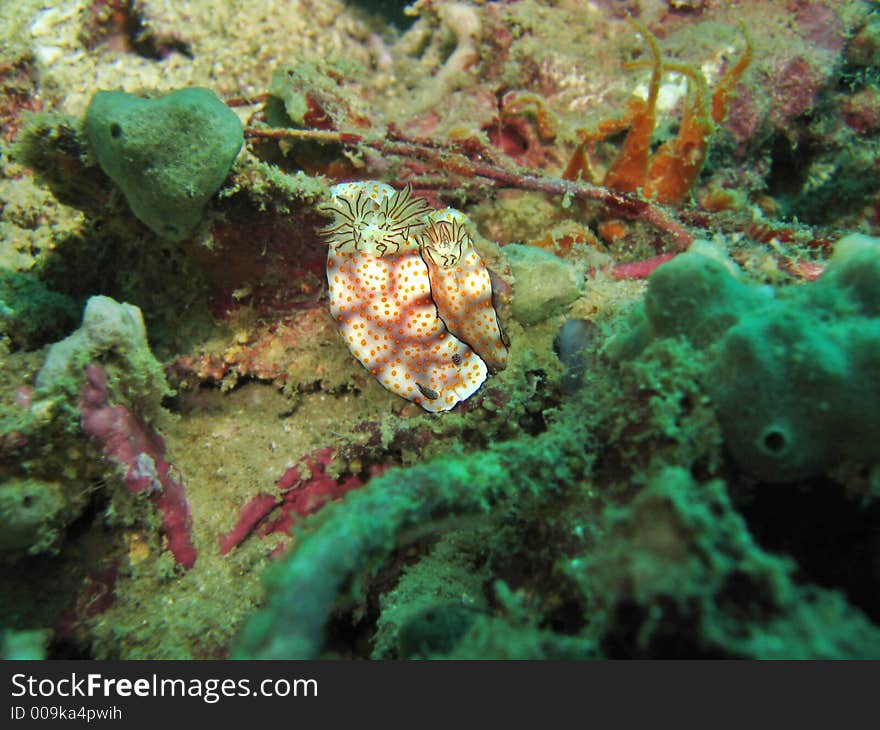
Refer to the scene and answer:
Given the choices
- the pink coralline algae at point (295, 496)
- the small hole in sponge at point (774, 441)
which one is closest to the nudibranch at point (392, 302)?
the pink coralline algae at point (295, 496)

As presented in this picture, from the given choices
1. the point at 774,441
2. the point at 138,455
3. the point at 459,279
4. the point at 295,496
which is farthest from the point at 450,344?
the point at 774,441

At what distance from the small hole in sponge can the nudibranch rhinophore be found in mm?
1922

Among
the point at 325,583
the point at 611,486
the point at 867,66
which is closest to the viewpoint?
the point at 325,583

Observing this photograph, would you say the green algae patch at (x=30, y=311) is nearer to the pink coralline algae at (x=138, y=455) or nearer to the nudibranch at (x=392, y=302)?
the pink coralline algae at (x=138, y=455)

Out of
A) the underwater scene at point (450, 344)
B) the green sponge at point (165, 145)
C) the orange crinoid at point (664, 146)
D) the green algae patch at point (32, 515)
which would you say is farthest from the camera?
the orange crinoid at point (664, 146)

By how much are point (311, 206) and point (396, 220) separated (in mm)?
544

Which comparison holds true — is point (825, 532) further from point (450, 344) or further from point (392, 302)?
point (392, 302)

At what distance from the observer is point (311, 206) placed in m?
3.07

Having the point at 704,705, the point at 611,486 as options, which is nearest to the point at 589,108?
the point at 611,486

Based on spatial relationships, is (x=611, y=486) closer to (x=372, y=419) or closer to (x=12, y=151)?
(x=372, y=419)

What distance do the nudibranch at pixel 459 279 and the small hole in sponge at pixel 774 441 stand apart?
1883 mm

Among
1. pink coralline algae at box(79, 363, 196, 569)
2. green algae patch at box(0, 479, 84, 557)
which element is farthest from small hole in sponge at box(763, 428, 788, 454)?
green algae patch at box(0, 479, 84, 557)

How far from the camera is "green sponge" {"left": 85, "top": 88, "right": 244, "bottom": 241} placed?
260 cm

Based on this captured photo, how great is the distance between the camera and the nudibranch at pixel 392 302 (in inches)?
126
